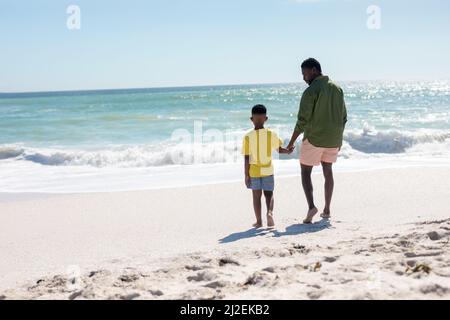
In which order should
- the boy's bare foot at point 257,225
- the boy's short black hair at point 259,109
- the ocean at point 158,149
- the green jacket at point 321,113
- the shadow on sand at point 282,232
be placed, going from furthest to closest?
1. the ocean at point 158,149
2. the boy's bare foot at point 257,225
3. the green jacket at point 321,113
4. the boy's short black hair at point 259,109
5. the shadow on sand at point 282,232

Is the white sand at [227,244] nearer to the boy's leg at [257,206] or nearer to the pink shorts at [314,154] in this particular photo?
the boy's leg at [257,206]

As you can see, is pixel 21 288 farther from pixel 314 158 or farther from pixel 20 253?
pixel 314 158

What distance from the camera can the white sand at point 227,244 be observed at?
3404mm

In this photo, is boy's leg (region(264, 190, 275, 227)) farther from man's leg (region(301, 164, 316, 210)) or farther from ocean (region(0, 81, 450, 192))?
ocean (region(0, 81, 450, 192))

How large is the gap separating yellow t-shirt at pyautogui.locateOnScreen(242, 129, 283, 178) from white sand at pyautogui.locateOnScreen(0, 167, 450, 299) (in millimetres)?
616

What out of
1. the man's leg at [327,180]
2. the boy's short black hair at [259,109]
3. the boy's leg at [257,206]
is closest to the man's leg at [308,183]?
the man's leg at [327,180]

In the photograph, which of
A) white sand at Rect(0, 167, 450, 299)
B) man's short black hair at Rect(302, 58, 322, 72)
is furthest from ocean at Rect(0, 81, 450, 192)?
man's short black hair at Rect(302, 58, 322, 72)

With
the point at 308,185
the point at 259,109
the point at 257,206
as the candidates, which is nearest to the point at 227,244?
the point at 257,206

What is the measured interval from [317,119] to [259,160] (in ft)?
2.42

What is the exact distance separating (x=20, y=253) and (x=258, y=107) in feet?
8.84

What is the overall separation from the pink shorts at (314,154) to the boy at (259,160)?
11.0 inches

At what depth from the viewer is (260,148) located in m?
5.49
